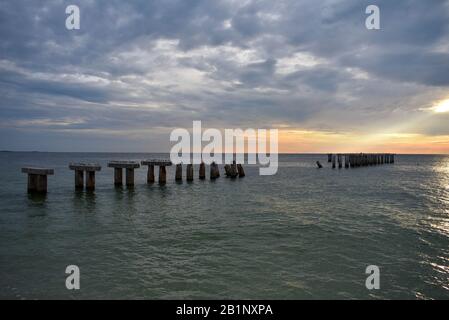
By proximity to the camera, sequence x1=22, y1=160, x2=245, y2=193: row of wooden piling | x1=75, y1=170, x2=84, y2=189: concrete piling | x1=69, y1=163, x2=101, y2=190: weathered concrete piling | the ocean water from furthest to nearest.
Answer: x1=75, y1=170, x2=84, y2=189: concrete piling → x1=69, y1=163, x2=101, y2=190: weathered concrete piling → x1=22, y1=160, x2=245, y2=193: row of wooden piling → the ocean water

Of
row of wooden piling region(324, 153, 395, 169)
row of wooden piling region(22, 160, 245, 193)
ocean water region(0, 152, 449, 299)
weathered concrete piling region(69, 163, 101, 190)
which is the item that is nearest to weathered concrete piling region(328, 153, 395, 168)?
row of wooden piling region(324, 153, 395, 169)

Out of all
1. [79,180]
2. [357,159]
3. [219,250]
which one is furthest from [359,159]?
[219,250]

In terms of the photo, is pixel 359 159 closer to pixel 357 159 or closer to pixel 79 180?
pixel 357 159

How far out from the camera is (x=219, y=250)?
1004cm

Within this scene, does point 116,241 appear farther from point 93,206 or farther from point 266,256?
point 93,206

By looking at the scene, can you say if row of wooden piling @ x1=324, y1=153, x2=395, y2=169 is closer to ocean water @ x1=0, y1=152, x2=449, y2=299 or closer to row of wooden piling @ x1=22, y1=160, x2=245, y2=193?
row of wooden piling @ x1=22, y1=160, x2=245, y2=193

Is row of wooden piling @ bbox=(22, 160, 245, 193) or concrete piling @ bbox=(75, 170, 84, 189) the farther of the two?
concrete piling @ bbox=(75, 170, 84, 189)

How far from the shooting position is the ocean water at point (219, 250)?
725 cm

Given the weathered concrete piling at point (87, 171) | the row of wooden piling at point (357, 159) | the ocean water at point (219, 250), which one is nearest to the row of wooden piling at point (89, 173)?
the weathered concrete piling at point (87, 171)

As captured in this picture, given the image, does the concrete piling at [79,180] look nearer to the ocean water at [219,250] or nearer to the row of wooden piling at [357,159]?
the ocean water at [219,250]

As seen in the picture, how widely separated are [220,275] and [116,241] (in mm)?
4588

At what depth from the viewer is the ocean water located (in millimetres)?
7246
